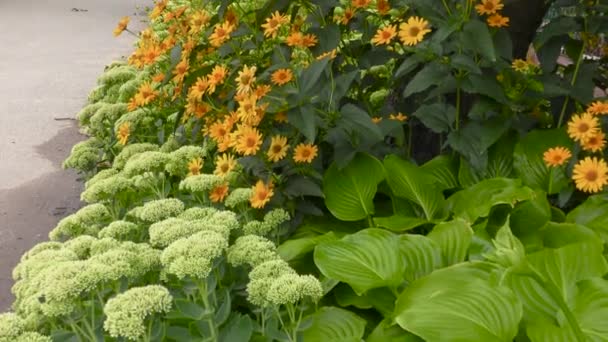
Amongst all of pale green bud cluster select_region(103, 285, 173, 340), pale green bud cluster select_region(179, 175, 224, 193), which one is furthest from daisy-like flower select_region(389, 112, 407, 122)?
pale green bud cluster select_region(103, 285, 173, 340)

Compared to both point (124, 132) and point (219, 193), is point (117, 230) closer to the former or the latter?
point (219, 193)

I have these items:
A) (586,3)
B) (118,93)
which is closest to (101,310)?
(586,3)

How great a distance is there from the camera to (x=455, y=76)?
89.2 inches

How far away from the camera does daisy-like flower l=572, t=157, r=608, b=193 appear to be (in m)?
2.10

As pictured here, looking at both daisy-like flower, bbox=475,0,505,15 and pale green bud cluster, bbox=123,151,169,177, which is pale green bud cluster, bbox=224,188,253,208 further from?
daisy-like flower, bbox=475,0,505,15

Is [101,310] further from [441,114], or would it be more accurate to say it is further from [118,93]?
[118,93]

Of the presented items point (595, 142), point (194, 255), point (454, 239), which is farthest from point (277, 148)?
point (595, 142)

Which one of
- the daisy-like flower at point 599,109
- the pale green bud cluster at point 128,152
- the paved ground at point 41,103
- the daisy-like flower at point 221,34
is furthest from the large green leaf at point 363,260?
the paved ground at point 41,103

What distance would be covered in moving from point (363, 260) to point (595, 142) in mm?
795

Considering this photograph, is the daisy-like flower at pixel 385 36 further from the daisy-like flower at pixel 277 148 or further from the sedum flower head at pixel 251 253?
the sedum flower head at pixel 251 253

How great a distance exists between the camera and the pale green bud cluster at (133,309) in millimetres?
1465

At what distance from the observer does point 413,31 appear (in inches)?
90.4

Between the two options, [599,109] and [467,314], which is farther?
[599,109]

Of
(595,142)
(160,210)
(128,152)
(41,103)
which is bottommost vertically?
(41,103)
